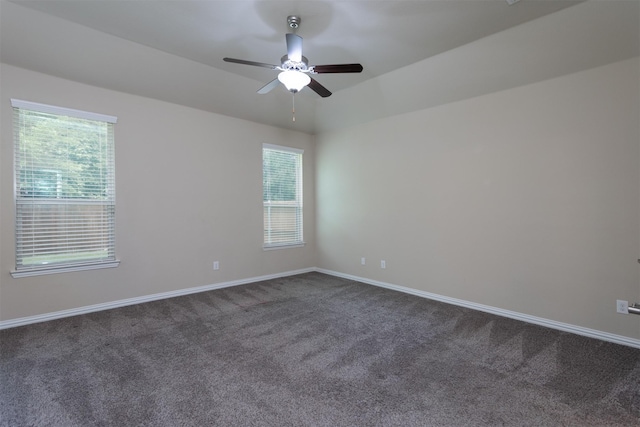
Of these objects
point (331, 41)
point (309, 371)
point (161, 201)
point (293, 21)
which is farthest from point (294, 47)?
point (161, 201)

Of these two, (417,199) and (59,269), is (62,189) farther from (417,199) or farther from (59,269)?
(417,199)

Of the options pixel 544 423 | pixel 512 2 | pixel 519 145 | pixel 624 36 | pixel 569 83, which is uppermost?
pixel 512 2

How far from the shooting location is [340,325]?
3.15 m

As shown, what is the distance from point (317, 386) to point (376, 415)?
1.51ft

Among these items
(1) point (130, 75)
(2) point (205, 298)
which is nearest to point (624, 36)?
(1) point (130, 75)

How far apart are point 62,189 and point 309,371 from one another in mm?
3356

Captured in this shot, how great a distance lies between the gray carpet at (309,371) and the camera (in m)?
1.80

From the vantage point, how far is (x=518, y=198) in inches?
131

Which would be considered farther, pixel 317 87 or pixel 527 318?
pixel 527 318

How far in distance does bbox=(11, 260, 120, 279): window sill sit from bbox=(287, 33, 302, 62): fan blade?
10.4ft

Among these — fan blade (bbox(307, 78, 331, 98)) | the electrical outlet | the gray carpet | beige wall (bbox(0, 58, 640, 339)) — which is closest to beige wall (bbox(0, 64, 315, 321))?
beige wall (bbox(0, 58, 640, 339))

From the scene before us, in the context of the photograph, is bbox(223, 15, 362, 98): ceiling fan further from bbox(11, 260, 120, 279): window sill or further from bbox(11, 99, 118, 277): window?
bbox(11, 260, 120, 279): window sill

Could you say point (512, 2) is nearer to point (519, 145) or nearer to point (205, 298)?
point (519, 145)

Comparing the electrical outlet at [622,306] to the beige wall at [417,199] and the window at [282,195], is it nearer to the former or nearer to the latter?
the beige wall at [417,199]
